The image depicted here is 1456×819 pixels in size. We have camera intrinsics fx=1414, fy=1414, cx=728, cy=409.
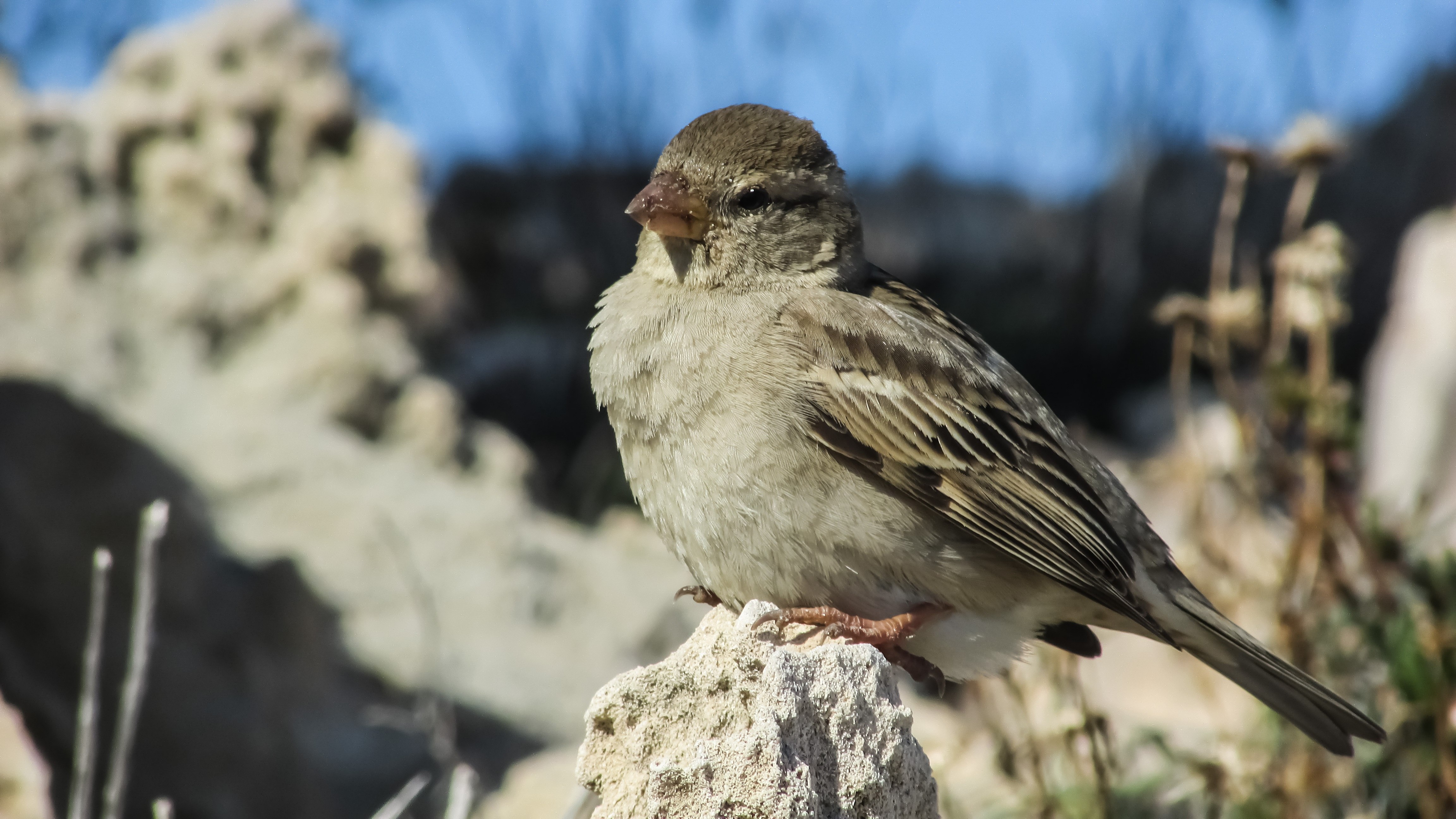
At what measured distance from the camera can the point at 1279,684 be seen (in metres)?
3.71

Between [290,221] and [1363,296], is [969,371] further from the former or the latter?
[1363,296]

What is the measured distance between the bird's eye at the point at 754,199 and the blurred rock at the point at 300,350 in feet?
8.63

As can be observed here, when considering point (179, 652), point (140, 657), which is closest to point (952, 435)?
point (140, 657)

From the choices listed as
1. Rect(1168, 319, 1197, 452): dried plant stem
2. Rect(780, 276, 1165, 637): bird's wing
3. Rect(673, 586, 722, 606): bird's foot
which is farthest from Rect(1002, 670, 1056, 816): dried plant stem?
Rect(1168, 319, 1197, 452): dried plant stem

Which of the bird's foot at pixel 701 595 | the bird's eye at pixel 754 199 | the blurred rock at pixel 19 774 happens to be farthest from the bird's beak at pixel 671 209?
the blurred rock at pixel 19 774

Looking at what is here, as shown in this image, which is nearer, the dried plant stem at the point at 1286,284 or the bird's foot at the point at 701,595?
the bird's foot at the point at 701,595

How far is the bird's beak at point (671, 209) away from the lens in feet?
11.7

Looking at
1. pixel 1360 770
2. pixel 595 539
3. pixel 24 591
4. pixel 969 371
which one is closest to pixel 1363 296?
pixel 595 539

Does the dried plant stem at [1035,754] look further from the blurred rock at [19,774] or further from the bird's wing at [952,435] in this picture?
the blurred rock at [19,774]

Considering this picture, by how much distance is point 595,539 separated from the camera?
6922 millimetres

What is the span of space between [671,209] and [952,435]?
0.92 m

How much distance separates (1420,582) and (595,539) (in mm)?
3815

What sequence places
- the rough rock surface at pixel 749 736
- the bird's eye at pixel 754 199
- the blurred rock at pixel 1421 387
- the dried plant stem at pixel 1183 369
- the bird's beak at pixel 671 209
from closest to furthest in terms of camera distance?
the rough rock surface at pixel 749 736 → the bird's beak at pixel 671 209 → the bird's eye at pixel 754 199 → the dried plant stem at pixel 1183 369 → the blurred rock at pixel 1421 387

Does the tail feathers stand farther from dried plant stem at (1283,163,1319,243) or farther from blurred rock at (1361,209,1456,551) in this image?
blurred rock at (1361,209,1456,551)
